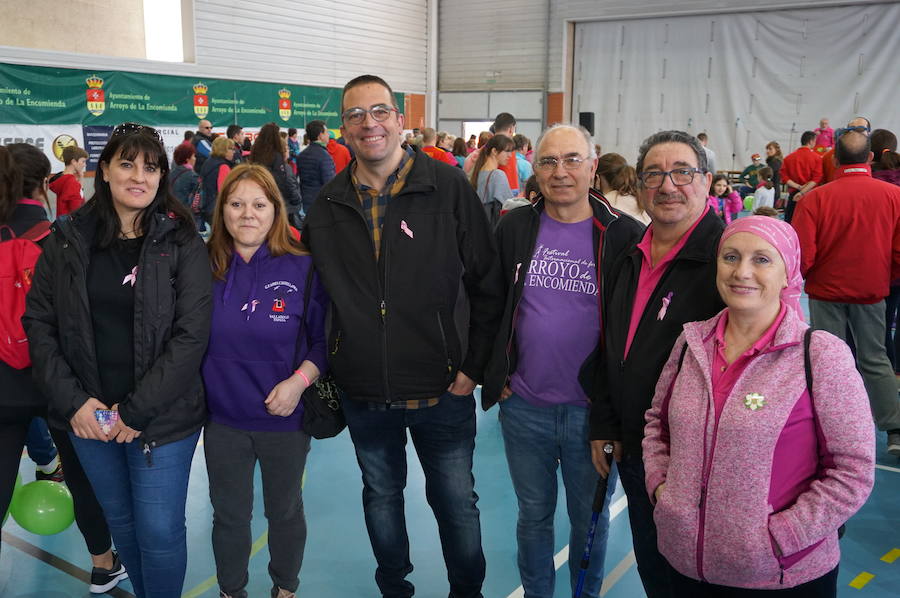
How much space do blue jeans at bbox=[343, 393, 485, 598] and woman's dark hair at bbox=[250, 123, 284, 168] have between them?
4.87 m

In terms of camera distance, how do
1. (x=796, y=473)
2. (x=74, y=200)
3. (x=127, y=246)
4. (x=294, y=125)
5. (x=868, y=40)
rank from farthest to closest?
(x=294, y=125), (x=868, y=40), (x=74, y=200), (x=127, y=246), (x=796, y=473)

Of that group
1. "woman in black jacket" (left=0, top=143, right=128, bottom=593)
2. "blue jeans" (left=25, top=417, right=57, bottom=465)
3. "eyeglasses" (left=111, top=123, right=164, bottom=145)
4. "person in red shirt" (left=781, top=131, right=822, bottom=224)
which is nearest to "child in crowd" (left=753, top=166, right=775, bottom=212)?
"person in red shirt" (left=781, top=131, right=822, bottom=224)

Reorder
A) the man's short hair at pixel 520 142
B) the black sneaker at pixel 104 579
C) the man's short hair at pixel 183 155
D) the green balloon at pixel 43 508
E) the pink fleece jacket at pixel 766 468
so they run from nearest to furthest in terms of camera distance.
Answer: the pink fleece jacket at pixel 766 468
the black sneaker at pixel 104 579
the green balloon at pixel 43 508
the man's short hair at pixel 183 155
the man's short hair at pixel 520 142

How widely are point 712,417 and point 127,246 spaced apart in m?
1.98

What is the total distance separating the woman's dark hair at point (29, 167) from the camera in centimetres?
285

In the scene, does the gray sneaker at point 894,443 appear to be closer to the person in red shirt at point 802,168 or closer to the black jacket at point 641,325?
the black jacket at point 641,325

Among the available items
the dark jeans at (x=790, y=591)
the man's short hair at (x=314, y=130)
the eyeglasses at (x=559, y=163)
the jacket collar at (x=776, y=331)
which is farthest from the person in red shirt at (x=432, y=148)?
the dark jeans at (x=790, y=591)

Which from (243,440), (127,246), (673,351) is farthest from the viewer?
(243,440)

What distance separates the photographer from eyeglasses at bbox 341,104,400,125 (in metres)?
2.49

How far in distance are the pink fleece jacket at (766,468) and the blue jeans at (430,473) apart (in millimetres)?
961

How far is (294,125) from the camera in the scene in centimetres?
1744

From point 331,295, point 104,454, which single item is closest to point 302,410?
point 331,295

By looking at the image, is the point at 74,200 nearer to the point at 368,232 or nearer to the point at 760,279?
the point at 368,232

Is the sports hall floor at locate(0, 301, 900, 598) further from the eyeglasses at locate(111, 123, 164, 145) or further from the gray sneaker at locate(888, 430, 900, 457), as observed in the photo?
the eyeglasses at locate(111, 123, 164, 145)
